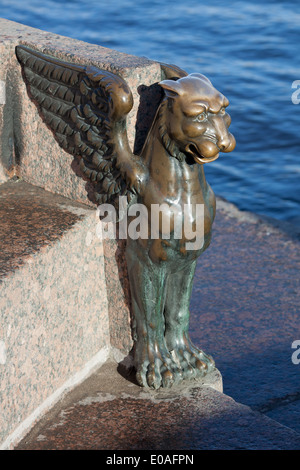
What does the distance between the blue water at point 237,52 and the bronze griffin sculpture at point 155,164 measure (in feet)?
7.09

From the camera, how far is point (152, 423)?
8.25 ft

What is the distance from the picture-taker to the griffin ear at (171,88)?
7.57ft

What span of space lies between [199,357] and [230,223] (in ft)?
5.77

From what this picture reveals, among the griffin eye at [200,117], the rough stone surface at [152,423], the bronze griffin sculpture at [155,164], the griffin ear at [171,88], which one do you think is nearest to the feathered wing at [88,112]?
the bronze griffin sculpture at [155,164]

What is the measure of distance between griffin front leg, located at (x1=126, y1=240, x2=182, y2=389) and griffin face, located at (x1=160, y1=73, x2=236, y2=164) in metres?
0.45

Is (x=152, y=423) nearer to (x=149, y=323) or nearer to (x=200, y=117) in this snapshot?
(x=149, y=323)

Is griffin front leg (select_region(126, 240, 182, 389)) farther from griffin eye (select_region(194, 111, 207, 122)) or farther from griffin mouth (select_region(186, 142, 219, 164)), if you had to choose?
griffin eye (select_region(194, 111, 207, 122))

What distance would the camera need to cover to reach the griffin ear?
7.57 feet

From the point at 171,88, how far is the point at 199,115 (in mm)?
117

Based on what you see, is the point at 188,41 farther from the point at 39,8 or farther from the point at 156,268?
the point at 156,268

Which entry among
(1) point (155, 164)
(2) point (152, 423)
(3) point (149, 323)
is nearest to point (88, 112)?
(1) point (155, 164)

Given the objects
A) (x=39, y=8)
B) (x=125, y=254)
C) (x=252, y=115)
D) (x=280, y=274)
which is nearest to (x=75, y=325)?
(x=125, y=254)

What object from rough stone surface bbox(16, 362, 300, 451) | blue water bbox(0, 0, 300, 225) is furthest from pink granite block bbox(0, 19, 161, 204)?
blue water bbox(0, 0, 300, 225)
